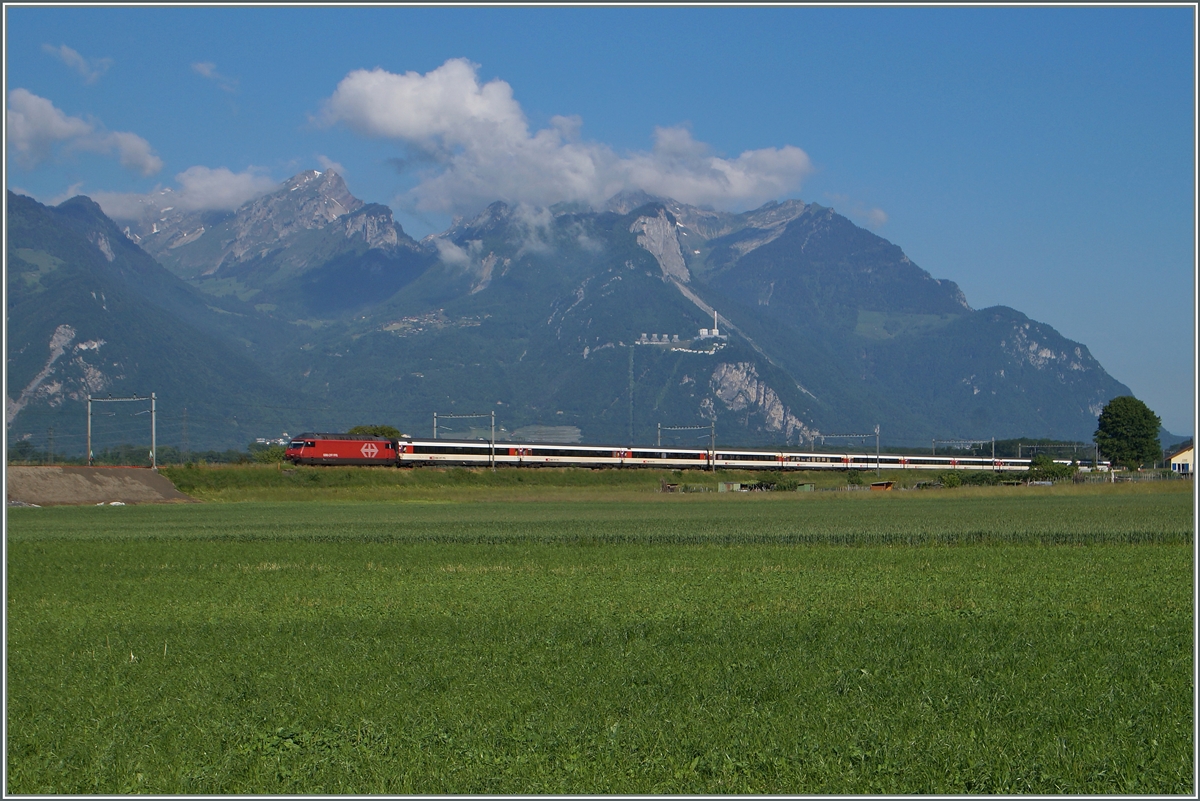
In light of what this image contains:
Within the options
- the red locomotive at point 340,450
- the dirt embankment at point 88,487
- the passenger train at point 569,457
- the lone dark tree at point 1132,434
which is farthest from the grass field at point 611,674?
the lone dark tree at point 1132,434

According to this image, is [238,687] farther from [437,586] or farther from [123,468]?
[123,468]

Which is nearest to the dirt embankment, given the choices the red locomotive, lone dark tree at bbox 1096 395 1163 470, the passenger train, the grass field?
the red locomotive

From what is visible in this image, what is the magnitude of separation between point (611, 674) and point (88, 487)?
70885mm

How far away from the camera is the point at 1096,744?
33.0 feet

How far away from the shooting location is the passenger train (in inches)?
3740

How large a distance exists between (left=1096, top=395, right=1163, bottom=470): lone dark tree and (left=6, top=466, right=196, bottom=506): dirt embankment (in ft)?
408

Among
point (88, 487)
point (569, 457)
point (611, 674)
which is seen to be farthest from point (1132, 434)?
point (611, 674)

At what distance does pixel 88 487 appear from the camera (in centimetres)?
7419

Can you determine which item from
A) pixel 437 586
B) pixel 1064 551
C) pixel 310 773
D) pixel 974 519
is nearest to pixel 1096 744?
pixel 310 773

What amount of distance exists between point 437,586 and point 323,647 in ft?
23.5

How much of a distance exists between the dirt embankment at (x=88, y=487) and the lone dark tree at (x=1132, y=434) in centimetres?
12426

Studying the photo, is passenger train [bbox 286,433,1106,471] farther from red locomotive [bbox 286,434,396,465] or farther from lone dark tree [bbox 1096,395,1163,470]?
lone dark tree [bbox 1096,395,1163,470]

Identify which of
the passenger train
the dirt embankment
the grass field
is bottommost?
the dirt embankment

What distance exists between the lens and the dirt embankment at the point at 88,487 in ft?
230
